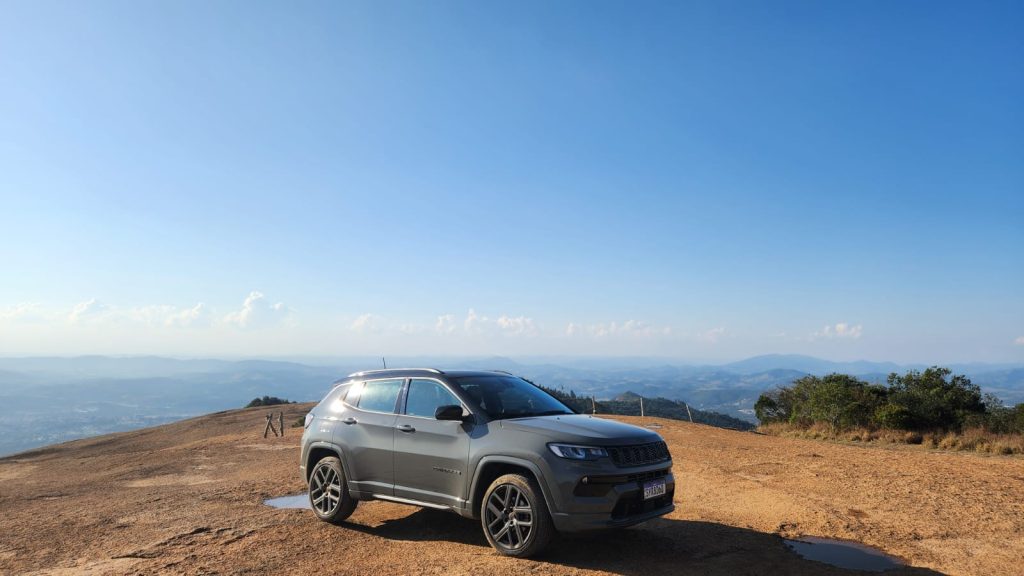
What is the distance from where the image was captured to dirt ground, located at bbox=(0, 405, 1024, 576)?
5.92m

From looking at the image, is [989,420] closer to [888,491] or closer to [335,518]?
[888,491]

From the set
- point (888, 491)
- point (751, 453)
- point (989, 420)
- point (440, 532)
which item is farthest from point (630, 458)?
point (989, 420)

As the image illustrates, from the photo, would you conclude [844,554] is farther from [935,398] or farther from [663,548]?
[935,398]

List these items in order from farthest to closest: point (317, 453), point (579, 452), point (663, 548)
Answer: point (317, 453) → point (663, 548) → point (579, 452)

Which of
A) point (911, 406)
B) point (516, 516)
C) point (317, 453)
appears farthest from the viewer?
point (911, 406)

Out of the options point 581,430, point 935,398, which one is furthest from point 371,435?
point 935,398

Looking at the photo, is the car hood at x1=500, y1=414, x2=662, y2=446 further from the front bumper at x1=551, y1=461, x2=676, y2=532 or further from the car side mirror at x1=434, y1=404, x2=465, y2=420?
the car side mirror at x1=434, y1=404, x2=465, y2=420

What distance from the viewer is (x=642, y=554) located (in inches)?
239

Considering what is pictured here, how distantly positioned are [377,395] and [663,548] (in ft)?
12.1

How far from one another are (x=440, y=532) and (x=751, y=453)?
9523mm

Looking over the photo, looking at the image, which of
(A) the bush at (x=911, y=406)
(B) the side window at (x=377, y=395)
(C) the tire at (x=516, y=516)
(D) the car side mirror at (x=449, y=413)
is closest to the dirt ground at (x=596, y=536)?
(C) the tire at (x=516, y=516)

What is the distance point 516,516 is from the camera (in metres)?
5.91

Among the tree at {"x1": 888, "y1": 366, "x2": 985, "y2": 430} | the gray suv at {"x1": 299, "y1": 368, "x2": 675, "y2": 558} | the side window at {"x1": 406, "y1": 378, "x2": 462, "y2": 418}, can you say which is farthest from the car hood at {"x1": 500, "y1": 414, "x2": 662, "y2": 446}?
the tree at {"x1": 888, "y1": 366, "x2": 985, "y2": 430}

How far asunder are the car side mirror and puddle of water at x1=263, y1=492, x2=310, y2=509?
12.5 ft
